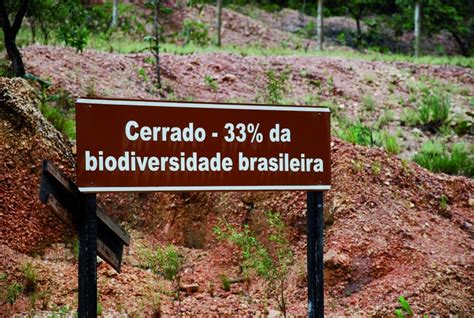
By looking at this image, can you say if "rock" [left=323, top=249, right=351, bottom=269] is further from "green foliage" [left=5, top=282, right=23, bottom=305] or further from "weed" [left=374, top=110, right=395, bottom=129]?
"weed" [left=374, top=110, right=395, bottom=129]

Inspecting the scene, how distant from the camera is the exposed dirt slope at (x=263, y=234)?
5625 millimetres

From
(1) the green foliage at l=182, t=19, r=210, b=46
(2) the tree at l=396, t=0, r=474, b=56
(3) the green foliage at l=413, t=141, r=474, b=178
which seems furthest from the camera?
(2) the tree at l=396, t=0, r=474, b=56

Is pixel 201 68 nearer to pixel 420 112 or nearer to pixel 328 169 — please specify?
pixel 420 112

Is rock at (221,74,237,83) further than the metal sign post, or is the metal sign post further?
rock at (221,74,237,83)

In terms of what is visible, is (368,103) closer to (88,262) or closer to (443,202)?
(443,202)

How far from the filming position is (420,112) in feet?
38.5

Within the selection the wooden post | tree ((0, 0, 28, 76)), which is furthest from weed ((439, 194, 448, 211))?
tree ((0, 0, 28, 76))

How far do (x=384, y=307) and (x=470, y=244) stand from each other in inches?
63.6

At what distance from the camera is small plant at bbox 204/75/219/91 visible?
39.3ft

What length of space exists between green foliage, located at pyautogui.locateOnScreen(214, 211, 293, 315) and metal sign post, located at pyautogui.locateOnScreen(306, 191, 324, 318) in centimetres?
102

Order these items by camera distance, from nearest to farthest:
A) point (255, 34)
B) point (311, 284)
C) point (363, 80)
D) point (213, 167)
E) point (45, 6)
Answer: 1. point (213, 167)
2. point (311, 284)
3. point (45, 6)
4. point (363, 80)
5. point (255, 34)

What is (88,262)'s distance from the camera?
11.1 feet

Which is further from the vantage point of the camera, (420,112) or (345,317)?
(420,112)

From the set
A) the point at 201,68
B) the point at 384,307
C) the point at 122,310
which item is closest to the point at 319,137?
the point at 384,307
